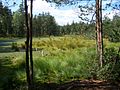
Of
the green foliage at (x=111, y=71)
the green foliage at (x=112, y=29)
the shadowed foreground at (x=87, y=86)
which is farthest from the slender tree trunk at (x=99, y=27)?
the shadowed foreground at (x=87, y=86)

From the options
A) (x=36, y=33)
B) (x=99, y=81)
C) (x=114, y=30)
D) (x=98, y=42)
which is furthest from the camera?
(x=36, y=33)

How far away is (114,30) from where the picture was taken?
18.9m

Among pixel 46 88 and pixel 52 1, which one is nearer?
pixel 46 88

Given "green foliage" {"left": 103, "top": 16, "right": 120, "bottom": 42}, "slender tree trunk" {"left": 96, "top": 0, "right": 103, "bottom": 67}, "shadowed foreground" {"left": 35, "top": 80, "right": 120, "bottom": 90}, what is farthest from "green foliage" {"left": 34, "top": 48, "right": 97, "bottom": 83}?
"shadowed foreground" {"left": 35, "top": 80, "right": 120, "bottom": 90}

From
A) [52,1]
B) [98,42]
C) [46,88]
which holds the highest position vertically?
[52,1]

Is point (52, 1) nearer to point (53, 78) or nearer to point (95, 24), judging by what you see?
point (95, 24)

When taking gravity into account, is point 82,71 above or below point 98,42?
below

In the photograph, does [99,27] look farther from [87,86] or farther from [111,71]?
[87,86]

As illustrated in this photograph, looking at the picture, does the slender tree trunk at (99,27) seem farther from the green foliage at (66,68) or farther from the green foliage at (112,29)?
the green foliage at (112,29)

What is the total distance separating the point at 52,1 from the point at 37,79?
13.7 feet

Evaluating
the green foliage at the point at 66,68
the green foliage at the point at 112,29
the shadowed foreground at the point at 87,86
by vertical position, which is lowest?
the shadowed foreground at the point at 87,86

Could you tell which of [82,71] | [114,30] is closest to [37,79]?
[82,71]

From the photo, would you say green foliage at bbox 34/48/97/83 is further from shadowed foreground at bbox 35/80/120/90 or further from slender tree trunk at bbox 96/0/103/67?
shadowed foreground at bbox 35/80/120/90

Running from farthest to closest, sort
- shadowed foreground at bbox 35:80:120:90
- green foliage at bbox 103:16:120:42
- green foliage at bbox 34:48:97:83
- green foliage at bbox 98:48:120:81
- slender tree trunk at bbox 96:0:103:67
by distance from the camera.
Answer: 1. green foliage at bbox 103:16:120:42
2. green foliage at bbox 34:48:97:83
3. slender tree trunk at bbox 96:0:103:67
4. green foliage at bbox 98:48:120:81
5. shadowed foreground at bbox 35:80:120:90
